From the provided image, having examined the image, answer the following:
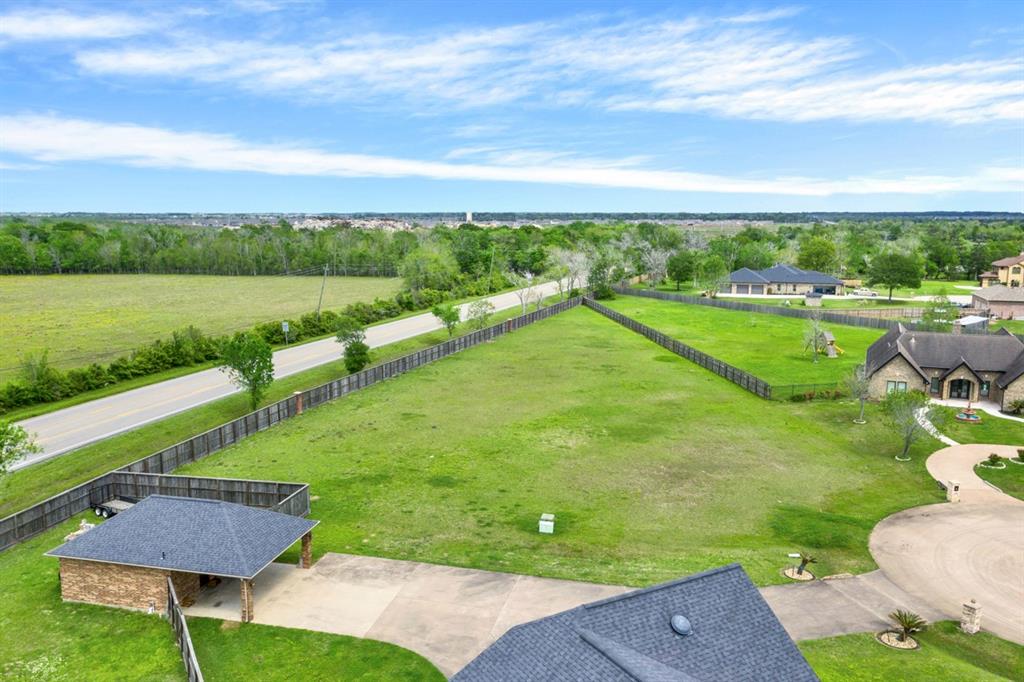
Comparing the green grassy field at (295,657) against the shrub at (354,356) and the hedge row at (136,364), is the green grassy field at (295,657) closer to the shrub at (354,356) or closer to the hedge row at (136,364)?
the shrub at (354,356)

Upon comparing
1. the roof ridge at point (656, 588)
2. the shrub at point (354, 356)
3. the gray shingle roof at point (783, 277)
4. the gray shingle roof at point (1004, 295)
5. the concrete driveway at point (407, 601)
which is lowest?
the concrete driveway at point (407, 601)

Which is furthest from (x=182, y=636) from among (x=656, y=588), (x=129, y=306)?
(x=129, y=306)

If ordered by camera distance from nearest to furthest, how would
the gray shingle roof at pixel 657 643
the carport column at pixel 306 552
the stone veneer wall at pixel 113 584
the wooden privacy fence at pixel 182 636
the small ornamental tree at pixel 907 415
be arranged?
the gray shingle roof at pixel 657 643 → the wooden privacy fence at pixel 182 636 → the stone veneer wall at pixel 113 584 → the carport column at pixel 306 552 → the small ornamental tree at pixel 907 415

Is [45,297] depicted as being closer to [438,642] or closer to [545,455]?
[545,455]

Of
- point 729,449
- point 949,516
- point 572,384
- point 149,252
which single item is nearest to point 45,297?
point 149,252

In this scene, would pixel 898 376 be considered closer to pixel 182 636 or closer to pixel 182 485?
pixel 182 485

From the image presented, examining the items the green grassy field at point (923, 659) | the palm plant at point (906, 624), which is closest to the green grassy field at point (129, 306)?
the green grassy field at point (923, 659)
